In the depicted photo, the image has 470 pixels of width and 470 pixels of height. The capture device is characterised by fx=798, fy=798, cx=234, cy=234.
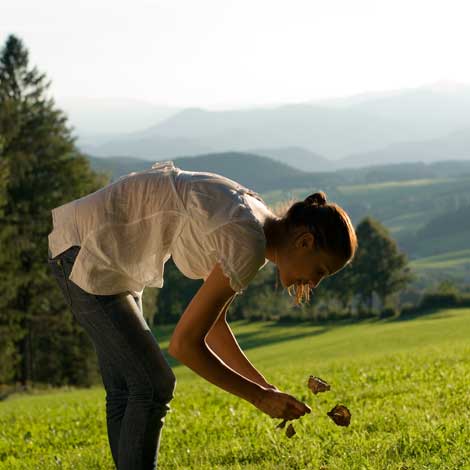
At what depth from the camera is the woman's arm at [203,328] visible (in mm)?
3576

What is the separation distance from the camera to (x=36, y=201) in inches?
1468

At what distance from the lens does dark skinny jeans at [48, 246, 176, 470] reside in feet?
13.3

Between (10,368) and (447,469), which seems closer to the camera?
(447,469)

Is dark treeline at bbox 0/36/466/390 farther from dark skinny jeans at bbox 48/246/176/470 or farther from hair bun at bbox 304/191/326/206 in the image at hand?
hair bun at bbox 304/191/326/206

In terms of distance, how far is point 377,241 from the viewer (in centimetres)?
6694

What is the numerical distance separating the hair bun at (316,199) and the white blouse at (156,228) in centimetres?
23

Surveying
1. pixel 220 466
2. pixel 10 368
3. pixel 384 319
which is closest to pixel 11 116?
pixel 10 368

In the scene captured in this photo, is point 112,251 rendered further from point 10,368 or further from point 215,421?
point 10,368

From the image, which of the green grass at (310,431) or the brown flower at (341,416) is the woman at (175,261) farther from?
the green grass at (310,431)

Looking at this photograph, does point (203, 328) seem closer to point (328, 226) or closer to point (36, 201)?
point (328, 226)

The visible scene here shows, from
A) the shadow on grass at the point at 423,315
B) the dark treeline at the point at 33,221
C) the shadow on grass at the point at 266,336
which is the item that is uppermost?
the dark treeline at the point at 33,221

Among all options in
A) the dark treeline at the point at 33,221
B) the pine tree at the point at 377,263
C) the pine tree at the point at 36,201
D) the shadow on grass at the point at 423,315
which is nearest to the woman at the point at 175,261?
the dark treeline at the point at 33,221

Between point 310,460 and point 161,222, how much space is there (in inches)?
87.9

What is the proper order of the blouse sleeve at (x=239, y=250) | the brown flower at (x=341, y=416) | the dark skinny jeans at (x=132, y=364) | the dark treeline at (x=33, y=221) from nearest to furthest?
the blouse sleeve at (x=239, y=250) < the dark skinny jeans at (x=132, y=364) < the brown flower at (x=341, y=416) < the dark treeline at (x=33, y=221)
